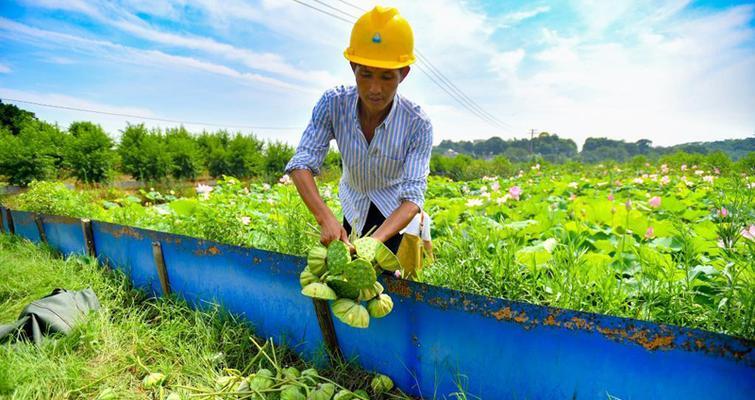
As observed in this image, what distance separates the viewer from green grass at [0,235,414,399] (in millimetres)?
1969

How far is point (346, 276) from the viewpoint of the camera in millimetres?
1438

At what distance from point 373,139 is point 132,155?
53.8 ft

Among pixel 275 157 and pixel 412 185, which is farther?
pixel 275 157

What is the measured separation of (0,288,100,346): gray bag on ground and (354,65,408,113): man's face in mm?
2204

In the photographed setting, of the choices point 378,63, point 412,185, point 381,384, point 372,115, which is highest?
point 378,63

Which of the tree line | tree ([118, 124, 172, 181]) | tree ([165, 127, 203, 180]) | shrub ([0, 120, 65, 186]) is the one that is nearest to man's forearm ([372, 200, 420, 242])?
the tree line

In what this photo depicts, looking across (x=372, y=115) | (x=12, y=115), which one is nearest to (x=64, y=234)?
(x=372, y=115)

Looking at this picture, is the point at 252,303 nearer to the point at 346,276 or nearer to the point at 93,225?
the point at 346,276

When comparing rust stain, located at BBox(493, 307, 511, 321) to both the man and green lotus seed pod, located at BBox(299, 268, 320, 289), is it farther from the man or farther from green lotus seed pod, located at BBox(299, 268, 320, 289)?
green lotus seed pod, located at BBox(299, 268, 320, 289)

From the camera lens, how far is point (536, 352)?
4.95 feet

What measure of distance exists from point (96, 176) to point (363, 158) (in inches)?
612

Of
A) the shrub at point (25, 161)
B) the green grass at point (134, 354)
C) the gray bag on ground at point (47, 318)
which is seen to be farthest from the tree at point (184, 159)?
the gray bag on ground at point (47, 318)

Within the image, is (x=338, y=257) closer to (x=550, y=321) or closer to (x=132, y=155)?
(x=550, y=321)

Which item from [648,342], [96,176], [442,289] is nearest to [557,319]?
[648,342]
